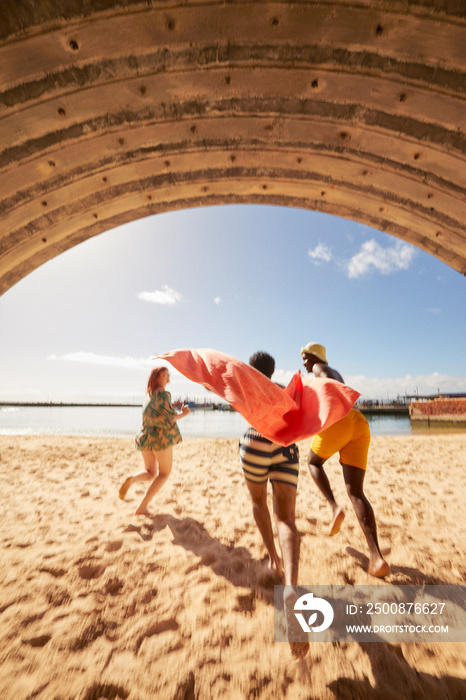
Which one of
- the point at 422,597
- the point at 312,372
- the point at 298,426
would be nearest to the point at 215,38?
the point at 312,372

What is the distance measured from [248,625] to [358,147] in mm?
5327

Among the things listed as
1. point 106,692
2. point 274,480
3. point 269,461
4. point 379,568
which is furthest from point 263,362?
point 106,692

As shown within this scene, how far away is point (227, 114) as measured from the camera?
3160 mm

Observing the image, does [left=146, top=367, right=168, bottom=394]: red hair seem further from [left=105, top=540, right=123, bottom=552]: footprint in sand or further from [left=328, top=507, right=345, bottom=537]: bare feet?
[left=328, top=507, right=345, bottom=537]: bare feet

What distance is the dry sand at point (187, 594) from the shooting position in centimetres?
158

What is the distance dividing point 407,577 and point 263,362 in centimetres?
254

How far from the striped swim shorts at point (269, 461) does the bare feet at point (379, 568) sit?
1.10m

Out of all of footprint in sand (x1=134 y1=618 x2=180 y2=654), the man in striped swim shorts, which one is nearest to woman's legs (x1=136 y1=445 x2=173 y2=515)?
the man in striped swim shorts

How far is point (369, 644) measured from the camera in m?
1.85

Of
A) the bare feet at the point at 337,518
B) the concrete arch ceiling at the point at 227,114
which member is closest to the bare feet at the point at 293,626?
the bare feet at the point at 337,518

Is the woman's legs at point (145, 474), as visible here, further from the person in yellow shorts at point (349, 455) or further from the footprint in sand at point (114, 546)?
the person in yellow shorts at point (349, 455)

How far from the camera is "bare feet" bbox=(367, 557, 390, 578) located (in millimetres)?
2357
